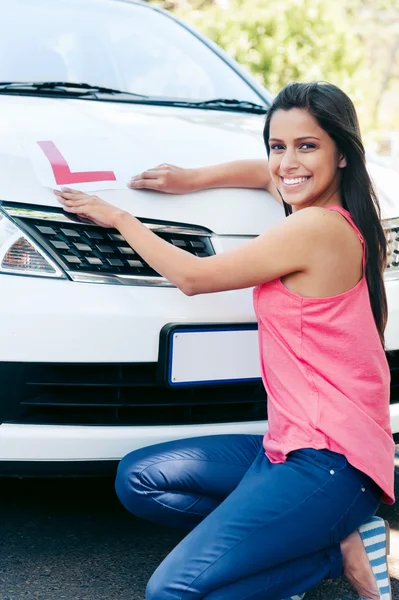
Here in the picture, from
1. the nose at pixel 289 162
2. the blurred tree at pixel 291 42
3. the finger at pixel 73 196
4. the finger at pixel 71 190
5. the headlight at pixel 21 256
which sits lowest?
the headlight at pixel 21 256

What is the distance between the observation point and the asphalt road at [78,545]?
94.9 inches

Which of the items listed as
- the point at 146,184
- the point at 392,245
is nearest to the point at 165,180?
the point at 146,184

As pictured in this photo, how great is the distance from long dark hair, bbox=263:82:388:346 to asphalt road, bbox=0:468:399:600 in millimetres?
866

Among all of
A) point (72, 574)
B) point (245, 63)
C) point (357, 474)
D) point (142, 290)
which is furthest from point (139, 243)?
point (245, 63)

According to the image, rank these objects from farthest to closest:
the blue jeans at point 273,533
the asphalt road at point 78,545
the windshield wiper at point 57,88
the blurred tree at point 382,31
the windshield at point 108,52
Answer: the blurred tree at point 382,31, the windshield at point 108,52, the windshield wiper at point 57,88, the asphalt road at point 78,545, the blue jeans at point 273,533

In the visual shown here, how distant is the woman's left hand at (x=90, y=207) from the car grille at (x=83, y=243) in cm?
3

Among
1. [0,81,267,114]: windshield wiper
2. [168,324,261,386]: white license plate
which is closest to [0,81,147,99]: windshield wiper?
[0,81,267,114]: windshield wiper

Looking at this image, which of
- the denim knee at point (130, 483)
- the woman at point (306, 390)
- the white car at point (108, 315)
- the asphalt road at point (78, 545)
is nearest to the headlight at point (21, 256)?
the white car at point (108, 315)

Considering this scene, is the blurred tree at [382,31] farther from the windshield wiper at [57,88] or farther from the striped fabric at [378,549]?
the striped fabric at [378,549]

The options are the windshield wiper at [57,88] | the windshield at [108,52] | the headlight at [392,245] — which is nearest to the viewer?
the headlight at [392,245]

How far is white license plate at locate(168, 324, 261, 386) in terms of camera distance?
2352mm

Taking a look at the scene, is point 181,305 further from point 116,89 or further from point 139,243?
point 116,89

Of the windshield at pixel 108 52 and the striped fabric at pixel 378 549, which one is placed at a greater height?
the windshield at pixel 108 52

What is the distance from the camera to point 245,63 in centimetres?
1233
